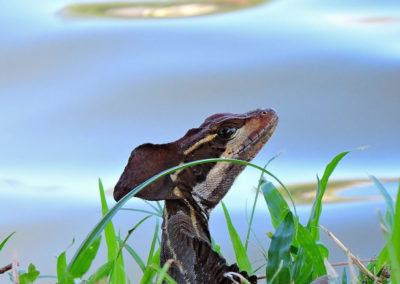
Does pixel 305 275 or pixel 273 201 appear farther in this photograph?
pixel 273 201

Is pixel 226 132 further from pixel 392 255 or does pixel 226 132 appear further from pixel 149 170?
pixel 392 255

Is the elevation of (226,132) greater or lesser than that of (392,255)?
greater

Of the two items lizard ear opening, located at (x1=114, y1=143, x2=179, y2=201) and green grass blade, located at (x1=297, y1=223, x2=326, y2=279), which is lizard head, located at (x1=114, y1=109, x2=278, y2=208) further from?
green grass blade, located at (x1=297, y1=223, x2=326, y2=279)

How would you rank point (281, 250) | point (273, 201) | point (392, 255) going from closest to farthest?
point (392, 255) < point (281, 250) < point (273, 201)

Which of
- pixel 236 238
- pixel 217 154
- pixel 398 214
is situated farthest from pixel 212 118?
pixel 398 214

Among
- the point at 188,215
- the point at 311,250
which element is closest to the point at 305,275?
the point at 311,250

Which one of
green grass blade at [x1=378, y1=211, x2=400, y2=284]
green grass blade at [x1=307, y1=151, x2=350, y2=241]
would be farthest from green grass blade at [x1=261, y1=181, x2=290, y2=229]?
green grass blade at [x1=378, y1=211, x2=400, y2=284]

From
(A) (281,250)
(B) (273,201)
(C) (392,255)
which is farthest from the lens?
(B) (273,201)

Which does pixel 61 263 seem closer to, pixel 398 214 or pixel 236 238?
pixel 236 238
